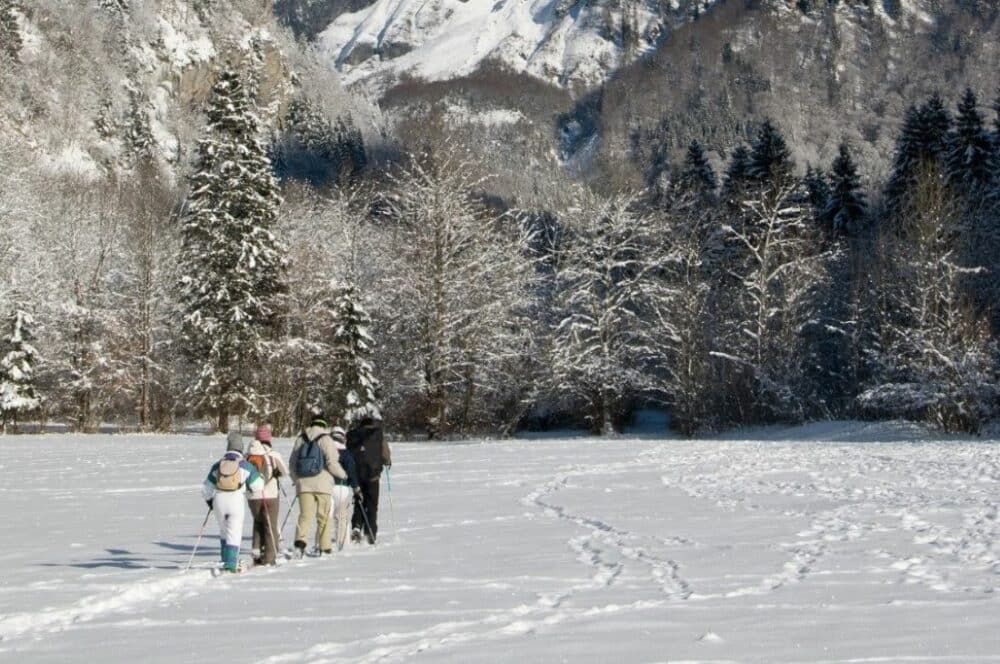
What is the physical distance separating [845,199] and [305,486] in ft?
148

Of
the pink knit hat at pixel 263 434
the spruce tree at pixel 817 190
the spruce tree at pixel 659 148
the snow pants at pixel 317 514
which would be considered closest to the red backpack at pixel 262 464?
the pink knit hat at pixel 263 434

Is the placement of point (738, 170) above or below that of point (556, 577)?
above

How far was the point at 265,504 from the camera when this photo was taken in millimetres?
11797

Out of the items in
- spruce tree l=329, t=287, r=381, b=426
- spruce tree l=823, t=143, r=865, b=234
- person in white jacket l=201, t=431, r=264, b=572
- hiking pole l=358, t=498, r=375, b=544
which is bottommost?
hiking pole l=358, t=498, r=375, b=544

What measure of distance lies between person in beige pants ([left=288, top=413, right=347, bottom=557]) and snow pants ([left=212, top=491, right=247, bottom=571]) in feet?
3.40

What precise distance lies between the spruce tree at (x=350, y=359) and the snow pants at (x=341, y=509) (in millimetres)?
23660

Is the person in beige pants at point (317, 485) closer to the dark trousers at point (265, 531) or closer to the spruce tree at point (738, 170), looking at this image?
the dark trousers at point (265, 531)

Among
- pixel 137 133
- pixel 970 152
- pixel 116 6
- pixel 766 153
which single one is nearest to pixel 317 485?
pixel 970 152

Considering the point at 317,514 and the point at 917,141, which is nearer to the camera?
the point at 317,514

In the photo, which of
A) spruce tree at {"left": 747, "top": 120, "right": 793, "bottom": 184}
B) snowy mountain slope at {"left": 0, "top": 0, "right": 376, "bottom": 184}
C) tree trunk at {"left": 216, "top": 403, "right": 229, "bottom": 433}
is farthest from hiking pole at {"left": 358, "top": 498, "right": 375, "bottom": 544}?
snowy mountain slope at {"left": 0, "top": 0, "right": 376, "bottom": 184}

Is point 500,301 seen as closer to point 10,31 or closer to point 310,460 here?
point 310,460

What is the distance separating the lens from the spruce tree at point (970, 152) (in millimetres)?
47812

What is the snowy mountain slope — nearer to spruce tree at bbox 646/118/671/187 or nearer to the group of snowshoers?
spruce tree at bbox 646/118/671/187

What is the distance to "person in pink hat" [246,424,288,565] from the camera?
11742 mm
